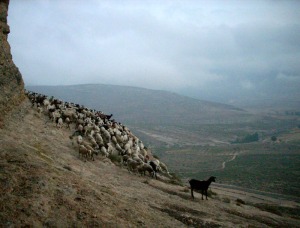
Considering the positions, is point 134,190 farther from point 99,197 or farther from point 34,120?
point 34,120

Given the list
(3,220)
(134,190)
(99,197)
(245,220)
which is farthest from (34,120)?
(245,220)

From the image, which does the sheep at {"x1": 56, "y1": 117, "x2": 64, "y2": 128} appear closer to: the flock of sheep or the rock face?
the flock of sheep

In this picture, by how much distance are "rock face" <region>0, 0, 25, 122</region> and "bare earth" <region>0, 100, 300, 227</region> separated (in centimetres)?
84

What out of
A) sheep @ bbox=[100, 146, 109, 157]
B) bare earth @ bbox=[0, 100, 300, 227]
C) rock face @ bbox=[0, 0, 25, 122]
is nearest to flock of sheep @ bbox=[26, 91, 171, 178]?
sheep @ bbox=[100, 146, 109, 157]

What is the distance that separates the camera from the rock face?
712 inches

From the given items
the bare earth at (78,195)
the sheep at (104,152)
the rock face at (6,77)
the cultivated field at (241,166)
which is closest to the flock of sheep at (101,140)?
the sheep at (104,152)

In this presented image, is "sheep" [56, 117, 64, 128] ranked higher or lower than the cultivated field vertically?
higher

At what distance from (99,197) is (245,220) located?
882 centimetres

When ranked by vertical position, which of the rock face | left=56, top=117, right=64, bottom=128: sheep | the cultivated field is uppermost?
the rock face

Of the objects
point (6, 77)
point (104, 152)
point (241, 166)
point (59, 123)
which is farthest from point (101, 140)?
point (241, 166)

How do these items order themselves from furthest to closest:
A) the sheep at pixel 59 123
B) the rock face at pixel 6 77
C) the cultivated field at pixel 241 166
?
the cultivated field at pixel 241 166, the sheep at pixel 59 123, the rock face at pixel 6 77

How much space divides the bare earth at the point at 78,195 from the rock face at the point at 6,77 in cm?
84

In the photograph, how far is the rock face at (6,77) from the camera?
59.4 feet

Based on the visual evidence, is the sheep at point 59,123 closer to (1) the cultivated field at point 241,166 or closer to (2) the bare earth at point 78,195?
(2) the bare earth at point 78,195
